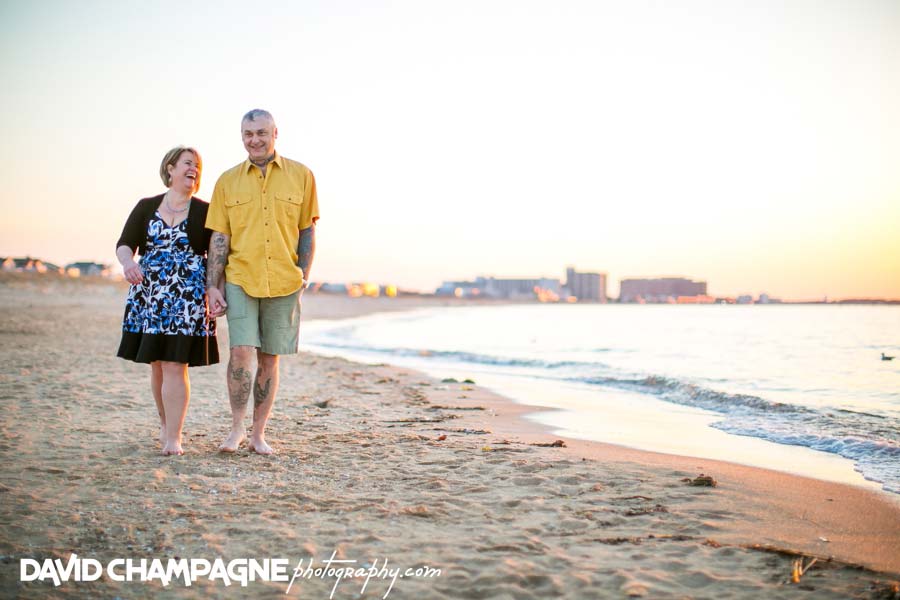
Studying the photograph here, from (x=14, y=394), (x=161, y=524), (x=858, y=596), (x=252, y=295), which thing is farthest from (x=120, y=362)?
(x=858, y=596)

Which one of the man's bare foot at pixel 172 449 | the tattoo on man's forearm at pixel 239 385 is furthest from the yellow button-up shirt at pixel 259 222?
the man's bare foot at pixel 172 449

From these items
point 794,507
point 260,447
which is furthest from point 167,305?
point 794,507

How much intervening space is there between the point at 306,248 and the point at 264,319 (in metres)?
0.54

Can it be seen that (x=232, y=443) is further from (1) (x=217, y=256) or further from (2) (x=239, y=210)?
(2) (x=239, y=210)

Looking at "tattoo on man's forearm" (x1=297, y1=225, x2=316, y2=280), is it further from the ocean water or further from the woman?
the ocean water

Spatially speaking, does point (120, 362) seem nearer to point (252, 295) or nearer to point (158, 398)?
point (158, 398)

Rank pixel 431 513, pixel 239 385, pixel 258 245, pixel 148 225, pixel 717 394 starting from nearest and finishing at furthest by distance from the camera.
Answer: pixel 431 513
pixel 258 245
pixel 148 225
pixel 239 385
pixel 717 394

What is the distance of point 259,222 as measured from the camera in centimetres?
402

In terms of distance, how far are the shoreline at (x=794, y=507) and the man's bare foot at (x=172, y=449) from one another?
8.37ft

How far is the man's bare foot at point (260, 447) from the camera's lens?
4262 mm

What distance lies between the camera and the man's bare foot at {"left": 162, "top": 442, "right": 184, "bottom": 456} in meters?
4.13

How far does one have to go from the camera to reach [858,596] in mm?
2324

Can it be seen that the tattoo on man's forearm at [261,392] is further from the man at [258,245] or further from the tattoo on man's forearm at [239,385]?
the man at [258,245]

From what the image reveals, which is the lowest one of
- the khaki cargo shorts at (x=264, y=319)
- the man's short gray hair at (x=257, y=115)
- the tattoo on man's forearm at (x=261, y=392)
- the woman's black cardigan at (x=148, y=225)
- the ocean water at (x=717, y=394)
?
the ocean water at (x=717, y=394)
